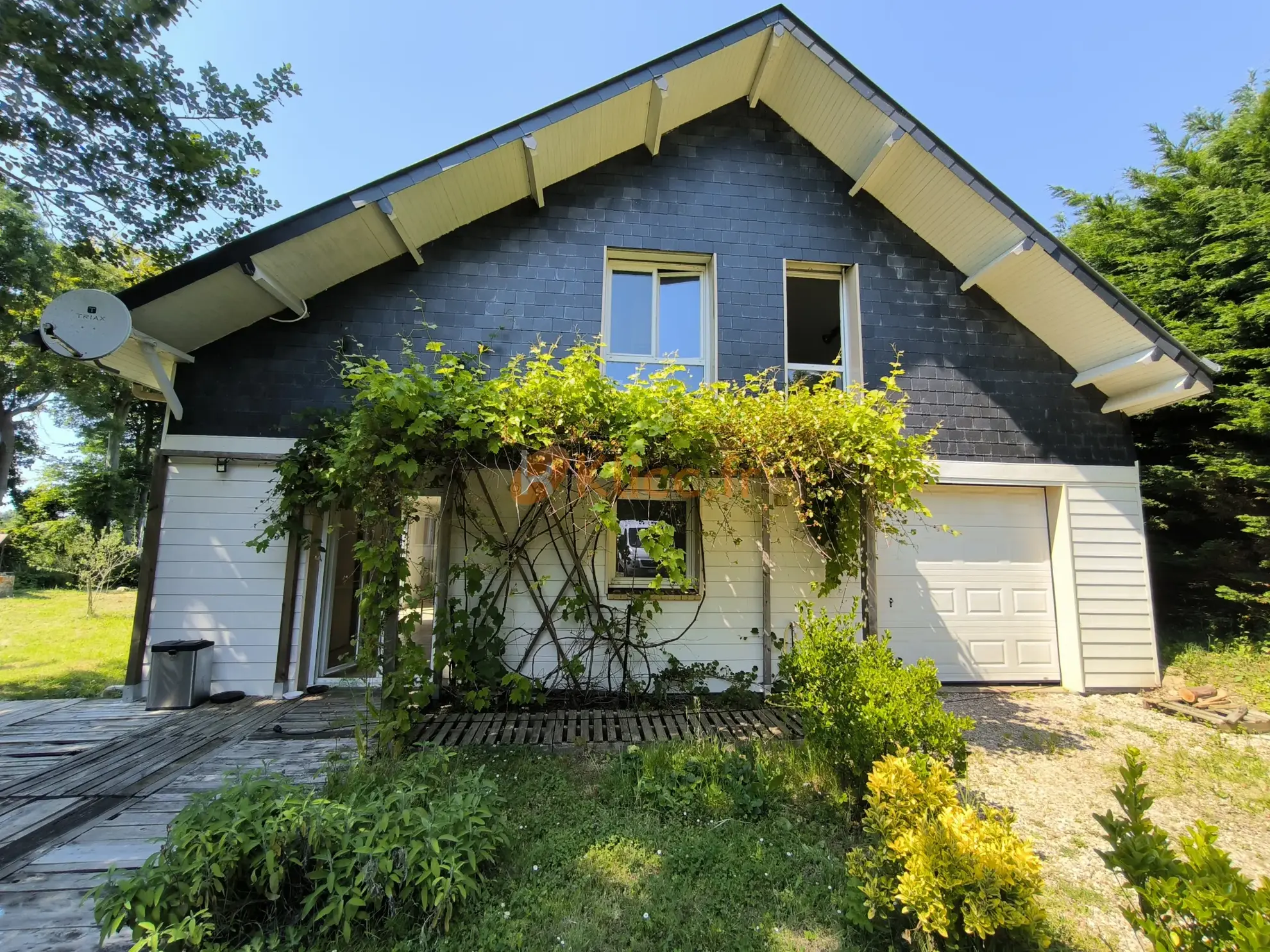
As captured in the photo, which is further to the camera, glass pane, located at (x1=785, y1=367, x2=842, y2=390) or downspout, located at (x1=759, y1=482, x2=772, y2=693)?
glass pane, located at (x1=785, y1=367, x2=842, y2=390)

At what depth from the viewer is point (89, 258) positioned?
6.84m

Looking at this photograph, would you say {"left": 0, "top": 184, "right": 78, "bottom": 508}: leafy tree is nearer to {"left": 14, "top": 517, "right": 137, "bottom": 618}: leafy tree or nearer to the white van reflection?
{"left": 14, "top": 517, "right": 137, "bottom": 618}: leafy tree

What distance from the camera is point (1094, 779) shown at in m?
3.87

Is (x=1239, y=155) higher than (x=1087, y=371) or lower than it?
higher

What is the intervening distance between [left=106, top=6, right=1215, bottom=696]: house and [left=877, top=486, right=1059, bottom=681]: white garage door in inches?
1.2

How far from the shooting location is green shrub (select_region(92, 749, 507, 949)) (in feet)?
6.61

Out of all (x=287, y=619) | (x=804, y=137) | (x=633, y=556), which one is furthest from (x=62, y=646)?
(x=804, y=137)

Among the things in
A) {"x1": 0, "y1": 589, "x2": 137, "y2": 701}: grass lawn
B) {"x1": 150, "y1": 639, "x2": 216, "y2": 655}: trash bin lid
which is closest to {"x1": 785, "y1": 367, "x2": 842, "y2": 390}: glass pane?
{"x1": 150, "y1": 639, "x2": 216, "y2": 655}: trash bin lid

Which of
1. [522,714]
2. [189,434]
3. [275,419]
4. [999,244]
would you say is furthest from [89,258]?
[999,244]

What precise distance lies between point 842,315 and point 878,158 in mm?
1671

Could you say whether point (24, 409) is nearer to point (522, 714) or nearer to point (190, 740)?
point (190, 740)

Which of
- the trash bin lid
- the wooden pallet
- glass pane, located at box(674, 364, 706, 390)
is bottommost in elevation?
the wooden pallet

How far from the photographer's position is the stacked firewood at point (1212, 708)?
484 centimetres

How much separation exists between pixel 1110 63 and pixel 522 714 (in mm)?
10796
